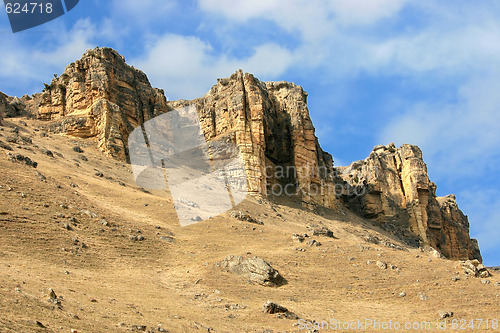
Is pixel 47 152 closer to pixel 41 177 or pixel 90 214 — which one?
pixel 41 177

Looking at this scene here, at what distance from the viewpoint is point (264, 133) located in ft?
214

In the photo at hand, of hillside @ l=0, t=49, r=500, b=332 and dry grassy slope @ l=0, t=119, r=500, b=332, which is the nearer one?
dry grassy slope @ l=0, t=119, r=500, b=332

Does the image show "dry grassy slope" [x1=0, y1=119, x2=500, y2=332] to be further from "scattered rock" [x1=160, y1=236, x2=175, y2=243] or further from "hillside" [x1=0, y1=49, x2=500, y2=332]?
"scattered rock" [x1=160, y1=236, x2=175, y2=243]

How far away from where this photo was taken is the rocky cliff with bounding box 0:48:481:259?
60688 mm

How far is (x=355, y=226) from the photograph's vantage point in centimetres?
5950

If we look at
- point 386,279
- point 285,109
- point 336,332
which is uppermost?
point 285,109

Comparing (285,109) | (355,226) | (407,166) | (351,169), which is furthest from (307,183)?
(351,169)

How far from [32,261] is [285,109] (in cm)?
5187

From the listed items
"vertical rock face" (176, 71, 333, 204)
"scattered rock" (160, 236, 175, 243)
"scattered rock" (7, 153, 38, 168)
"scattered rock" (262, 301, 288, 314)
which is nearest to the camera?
"scattered rock" (262, 301, 288, 314)

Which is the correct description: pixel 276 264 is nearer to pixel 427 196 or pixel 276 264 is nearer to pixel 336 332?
pixel 336 332

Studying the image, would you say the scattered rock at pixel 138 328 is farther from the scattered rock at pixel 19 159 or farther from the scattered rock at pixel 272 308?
the scattered rock at pixel 19 159

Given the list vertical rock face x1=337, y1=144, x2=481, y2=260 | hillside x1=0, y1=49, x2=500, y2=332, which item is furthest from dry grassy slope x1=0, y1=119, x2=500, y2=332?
vertical rock face x1=337, y1=144, x2=481, y2=260
